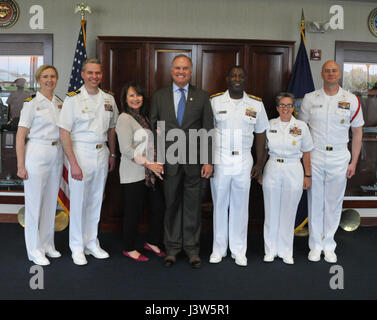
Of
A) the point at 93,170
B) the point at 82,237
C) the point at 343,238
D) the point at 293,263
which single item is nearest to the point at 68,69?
the point at 93,170

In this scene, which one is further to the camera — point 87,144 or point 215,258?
point 215,258

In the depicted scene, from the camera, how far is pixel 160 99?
3240 mm

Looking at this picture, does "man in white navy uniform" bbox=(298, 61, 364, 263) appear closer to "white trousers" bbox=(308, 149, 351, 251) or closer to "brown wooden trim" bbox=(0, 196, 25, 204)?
"white trousers" bbox=(308, 149, 351, 251)

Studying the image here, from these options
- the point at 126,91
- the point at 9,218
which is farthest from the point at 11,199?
the point at 126,91

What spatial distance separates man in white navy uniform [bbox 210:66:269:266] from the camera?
10.8 ft

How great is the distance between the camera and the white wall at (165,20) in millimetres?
4480

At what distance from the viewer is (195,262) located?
3.29m

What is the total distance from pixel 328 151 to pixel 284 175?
52 centimetres

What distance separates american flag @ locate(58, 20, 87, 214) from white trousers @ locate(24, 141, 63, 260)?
2.21 ft

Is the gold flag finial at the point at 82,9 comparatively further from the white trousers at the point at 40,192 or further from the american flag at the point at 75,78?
the white trousers at the point at 40,192

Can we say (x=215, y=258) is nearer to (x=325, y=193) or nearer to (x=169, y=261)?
(x=169, y=261)

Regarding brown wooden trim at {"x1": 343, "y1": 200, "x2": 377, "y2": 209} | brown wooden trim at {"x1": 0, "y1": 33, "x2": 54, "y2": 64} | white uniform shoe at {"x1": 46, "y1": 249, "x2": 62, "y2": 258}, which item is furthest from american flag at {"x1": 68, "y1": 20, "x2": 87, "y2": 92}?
brown wooden trim at {"x1": 343, "y1": 200, "x2": 377, "y2": 209}

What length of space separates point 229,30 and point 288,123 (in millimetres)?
1777

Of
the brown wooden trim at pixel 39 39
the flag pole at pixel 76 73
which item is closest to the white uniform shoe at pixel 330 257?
the flag pole at pixel 76 73
